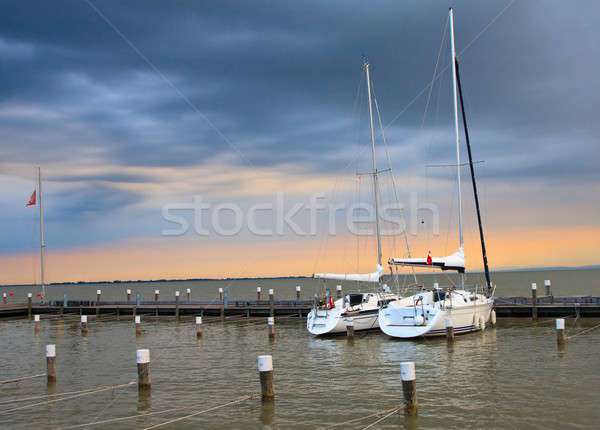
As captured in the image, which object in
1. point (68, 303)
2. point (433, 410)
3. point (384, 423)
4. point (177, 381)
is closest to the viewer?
point (384, 423)

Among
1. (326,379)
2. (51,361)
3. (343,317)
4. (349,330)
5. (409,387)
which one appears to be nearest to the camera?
(409,387)

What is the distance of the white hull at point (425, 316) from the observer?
34906 mm

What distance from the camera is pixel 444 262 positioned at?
40.2 meters

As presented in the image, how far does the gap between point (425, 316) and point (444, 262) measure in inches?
247

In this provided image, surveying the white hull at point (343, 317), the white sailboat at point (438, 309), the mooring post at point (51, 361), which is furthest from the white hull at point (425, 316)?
the mooring post at point (51, 361)

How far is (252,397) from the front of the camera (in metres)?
21.9

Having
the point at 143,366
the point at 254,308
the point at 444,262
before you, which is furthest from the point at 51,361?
the point at 254,308

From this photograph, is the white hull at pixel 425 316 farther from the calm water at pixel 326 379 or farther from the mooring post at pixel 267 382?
the mooring post at pixel 267 382

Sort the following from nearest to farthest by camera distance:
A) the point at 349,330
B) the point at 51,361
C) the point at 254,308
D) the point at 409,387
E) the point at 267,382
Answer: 1. the point at 409,387
2. the point at 267,382
3. the point at 51,361
4. the point at 349,330
5. the point at 254,308

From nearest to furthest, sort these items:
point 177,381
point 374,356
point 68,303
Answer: point 177,381 → point 374,356 → point 68,303

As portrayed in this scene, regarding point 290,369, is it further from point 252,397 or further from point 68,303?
point 68,303

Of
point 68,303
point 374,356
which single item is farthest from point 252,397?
point 68,303

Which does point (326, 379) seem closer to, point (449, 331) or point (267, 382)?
point (267, 382)

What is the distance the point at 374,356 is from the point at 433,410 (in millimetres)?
11755
